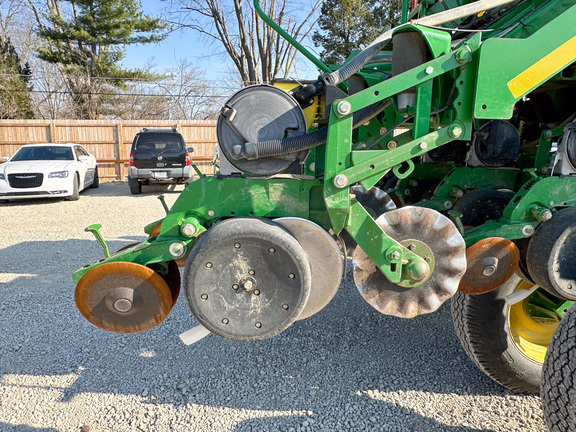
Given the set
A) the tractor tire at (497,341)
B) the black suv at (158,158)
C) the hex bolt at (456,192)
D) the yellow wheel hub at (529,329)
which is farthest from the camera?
the black suv at (158,158)

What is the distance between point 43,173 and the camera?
1041 centimetres

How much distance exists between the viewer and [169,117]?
2812cm

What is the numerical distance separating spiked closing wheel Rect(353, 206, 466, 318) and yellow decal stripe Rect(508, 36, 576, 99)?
69 cm

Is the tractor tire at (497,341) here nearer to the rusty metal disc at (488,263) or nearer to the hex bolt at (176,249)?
the rusty metal disc at (488,263)

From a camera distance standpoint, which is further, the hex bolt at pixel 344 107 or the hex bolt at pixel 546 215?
the hex bolt at pixel 546 215

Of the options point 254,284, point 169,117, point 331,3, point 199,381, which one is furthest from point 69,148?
point 169,117

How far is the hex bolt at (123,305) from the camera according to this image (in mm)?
2059

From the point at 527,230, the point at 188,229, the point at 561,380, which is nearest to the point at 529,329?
the point at 527,230

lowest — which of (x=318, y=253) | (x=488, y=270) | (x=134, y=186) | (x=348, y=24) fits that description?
(x=134, y=186)

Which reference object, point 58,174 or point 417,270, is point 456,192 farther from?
point 58,174

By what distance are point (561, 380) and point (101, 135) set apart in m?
17.1

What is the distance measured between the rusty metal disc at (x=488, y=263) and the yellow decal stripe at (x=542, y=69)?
2.45ft

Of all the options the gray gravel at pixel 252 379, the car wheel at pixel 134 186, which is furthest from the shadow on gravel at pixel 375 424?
the car wheel at pixel 134 186

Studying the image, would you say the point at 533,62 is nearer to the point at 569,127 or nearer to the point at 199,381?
the point at 569,127
